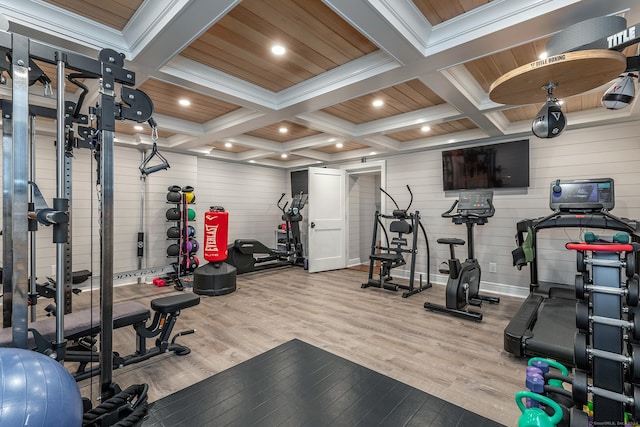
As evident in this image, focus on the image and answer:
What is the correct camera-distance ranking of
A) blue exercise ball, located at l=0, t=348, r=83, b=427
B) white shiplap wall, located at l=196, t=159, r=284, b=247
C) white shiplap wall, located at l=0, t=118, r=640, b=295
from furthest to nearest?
white shiplap wall, located at l=196, t=159, r=284, b=247
white shiplap wall, located at l=0, t=118, r=640, b=295
blue exercise ball, located at l=0, t=348, r=83, b=427

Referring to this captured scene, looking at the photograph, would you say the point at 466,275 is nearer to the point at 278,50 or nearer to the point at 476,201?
the point at 476,201

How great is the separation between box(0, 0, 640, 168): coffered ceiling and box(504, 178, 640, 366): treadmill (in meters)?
1.07

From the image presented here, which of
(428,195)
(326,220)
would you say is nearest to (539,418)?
(428,195)

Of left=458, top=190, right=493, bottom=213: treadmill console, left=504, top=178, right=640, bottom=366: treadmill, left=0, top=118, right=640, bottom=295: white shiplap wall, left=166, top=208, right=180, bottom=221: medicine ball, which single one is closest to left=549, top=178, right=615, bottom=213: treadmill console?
left=504, top=178, right=640, bottom=366: treadmill

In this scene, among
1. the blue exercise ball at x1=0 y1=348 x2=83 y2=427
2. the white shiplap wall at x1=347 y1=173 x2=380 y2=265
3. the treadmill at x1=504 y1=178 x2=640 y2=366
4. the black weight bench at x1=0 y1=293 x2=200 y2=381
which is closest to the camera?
the blue exercise ball at x1=0 y1=348 x2=83 y2=427

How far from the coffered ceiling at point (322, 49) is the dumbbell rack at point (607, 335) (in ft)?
4.66

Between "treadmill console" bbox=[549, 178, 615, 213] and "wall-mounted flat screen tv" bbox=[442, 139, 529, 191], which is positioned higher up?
"wall-mounted flat screen tv" bbox=[442, 139, 529, 191]

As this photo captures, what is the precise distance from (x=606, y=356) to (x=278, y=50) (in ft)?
9.26

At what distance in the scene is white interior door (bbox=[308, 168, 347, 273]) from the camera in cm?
628

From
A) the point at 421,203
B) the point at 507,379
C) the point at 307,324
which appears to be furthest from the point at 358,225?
the point at 507,379

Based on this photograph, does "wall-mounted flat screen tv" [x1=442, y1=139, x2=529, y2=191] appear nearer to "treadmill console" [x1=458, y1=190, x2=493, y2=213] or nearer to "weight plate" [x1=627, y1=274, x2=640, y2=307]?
"treadmill console" [x1=458, y1=190, x2=493, y2=213]

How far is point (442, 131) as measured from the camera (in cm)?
489

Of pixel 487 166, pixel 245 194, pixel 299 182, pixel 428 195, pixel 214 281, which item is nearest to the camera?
pixel 214 281

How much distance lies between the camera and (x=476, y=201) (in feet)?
13.8
